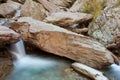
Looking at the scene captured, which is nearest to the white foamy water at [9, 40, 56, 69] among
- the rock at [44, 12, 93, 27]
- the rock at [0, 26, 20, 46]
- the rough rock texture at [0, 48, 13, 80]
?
the rough rock texture at [0, 48, 13, 80]

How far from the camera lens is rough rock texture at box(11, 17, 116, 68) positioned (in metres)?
6.06

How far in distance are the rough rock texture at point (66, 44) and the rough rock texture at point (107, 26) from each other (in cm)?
110

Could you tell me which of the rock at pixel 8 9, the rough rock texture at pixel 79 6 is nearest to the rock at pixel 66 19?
the rough rock texture at pixel 79 6

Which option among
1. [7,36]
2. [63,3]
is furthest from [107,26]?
[63,3]

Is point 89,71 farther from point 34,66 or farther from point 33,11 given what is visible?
point 33,11

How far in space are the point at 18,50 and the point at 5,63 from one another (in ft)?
2.76

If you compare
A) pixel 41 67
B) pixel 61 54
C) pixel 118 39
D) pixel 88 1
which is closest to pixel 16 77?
pixel 41 67

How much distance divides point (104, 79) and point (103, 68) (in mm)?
823

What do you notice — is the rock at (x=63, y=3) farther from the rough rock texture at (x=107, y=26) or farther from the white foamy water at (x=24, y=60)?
the white foamy water at (x=24, y=60)

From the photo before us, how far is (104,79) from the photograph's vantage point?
5.38m

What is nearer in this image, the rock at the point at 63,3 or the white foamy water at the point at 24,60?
the white foamy water at the point at 24,60

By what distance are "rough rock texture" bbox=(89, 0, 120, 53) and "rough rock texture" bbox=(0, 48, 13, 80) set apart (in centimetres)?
281

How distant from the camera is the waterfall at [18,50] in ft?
22.2

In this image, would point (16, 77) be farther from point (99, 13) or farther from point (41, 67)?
point (99, 13)
